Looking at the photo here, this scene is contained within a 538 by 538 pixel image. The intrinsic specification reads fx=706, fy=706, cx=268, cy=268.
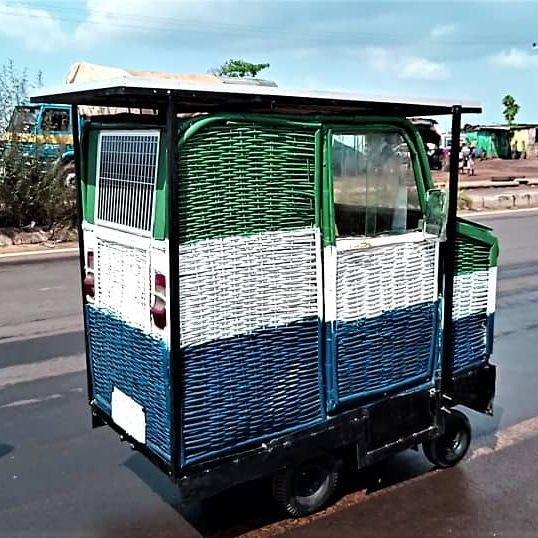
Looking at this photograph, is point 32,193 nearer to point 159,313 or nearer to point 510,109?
point 159,313

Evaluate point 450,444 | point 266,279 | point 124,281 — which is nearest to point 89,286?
point 124,281

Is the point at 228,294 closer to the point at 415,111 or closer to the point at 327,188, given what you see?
the point at 327,188

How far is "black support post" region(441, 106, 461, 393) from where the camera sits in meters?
3.86

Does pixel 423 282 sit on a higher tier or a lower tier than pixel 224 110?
lower

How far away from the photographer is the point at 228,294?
10.8 ft

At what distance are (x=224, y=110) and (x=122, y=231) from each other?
807 millimetres

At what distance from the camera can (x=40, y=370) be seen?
6.13 metres

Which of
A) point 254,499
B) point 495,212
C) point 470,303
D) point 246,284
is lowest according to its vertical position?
point 254,499

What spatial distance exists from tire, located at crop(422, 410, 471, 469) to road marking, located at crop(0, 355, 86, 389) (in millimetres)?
3225

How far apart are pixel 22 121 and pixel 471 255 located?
11.2 metres

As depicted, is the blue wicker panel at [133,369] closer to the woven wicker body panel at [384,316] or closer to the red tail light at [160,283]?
the red tail light at [160,283]

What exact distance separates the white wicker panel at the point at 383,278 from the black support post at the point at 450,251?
0.29ft

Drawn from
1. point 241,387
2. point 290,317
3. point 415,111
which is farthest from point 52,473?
point 415,111

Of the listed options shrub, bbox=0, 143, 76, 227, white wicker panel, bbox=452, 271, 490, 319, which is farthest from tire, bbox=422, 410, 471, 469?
shrub, bbox=0, 143, 76, 227
